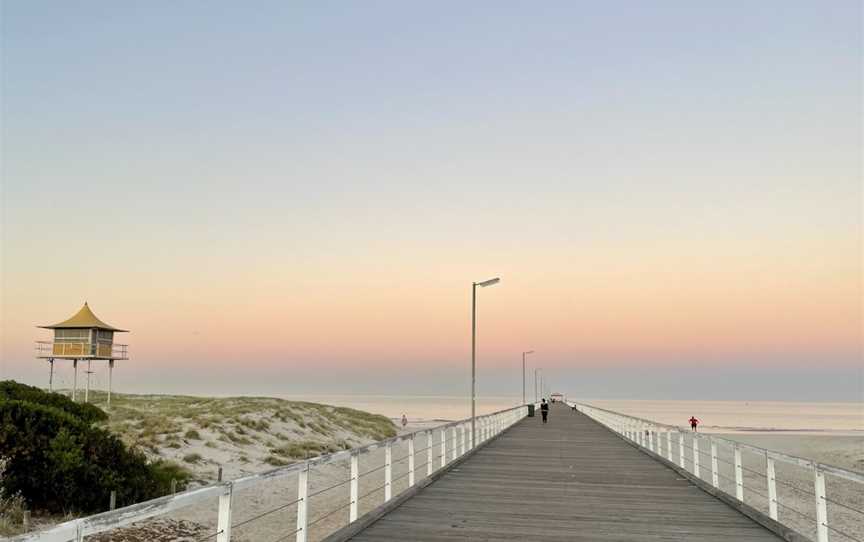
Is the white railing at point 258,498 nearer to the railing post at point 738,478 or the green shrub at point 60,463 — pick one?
the green shrub at point 60,463

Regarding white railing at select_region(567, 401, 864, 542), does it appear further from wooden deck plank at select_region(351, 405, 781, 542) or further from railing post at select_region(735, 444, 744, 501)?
wooden deck plank at select_region(351, 405, 781, 542)

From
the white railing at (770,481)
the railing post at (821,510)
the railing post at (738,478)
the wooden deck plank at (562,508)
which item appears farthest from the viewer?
the railing post at (738,478)

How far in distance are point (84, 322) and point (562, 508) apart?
53.9 metres

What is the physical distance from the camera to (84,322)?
57.3 meters

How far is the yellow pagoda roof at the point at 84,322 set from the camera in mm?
56875

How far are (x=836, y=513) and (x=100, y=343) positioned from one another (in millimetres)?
51158

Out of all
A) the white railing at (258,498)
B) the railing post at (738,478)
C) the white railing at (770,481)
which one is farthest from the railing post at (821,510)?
the white railing at (258,498)

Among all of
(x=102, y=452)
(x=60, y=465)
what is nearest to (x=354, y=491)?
(x=60, y=465)

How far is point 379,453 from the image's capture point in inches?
1772

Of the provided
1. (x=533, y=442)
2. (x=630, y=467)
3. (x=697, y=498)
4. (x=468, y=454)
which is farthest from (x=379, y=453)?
(x=697, y=498)

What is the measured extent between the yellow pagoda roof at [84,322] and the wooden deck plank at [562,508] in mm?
45541

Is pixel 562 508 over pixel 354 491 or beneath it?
beneath

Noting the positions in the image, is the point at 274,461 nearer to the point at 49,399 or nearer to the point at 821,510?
the point at 49,399

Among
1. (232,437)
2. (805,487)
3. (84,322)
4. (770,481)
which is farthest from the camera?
(84,322)
